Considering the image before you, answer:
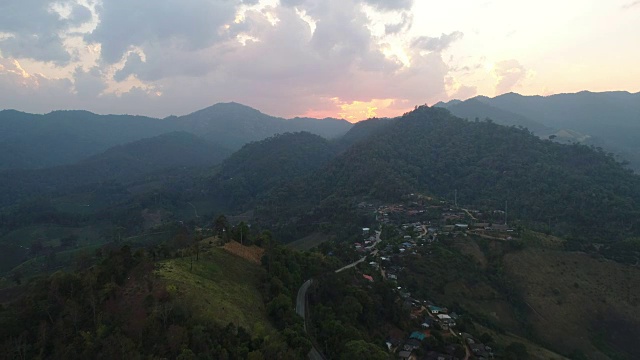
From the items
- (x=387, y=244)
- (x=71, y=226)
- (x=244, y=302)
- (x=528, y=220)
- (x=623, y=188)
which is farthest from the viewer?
(x=71, y=226)

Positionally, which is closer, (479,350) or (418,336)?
(479,350)

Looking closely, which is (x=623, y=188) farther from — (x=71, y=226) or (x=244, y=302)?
(x=71, y=226)

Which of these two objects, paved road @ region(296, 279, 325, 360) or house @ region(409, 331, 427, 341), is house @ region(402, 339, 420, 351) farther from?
paved road @ region(296, 279, 325, 360)

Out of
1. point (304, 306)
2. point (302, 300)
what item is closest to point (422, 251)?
point (302, 300)

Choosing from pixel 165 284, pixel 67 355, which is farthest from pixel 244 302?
pixel 67 355

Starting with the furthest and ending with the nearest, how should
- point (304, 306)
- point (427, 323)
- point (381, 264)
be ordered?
point (381, 264) < point (427, 323) < point (304, 306)

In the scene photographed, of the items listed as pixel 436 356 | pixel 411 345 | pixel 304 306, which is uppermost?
pixel 304 306

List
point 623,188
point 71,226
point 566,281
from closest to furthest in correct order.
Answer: point 566,281
point 623,188
point 71,226

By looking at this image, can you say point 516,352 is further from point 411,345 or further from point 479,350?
point 411,345
